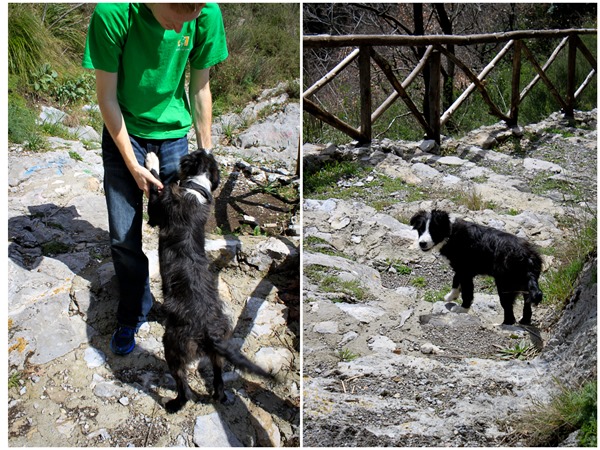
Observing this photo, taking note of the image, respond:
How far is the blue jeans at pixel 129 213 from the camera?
2.98 m

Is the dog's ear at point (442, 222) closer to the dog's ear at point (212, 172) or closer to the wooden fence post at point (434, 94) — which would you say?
the dog's ear at point (212, 172)

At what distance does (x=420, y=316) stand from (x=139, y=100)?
210cm

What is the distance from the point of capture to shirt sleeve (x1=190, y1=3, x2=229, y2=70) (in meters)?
2.83

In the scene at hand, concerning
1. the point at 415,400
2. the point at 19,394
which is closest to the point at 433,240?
the point at 415,400

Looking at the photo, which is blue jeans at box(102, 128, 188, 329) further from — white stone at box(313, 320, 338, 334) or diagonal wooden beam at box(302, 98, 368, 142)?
diagonal wooden beam at box(302, 98, 368, 142)

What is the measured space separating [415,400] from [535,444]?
1.83 feet

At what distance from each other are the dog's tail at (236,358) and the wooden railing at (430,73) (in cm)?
312

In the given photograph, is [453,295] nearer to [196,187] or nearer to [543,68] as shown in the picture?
[196,187]

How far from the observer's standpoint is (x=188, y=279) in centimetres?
291

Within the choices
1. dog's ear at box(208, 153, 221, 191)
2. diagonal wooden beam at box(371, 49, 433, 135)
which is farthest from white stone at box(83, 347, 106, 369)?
diagonal wooden beam at box(371, 49, 433, 135)

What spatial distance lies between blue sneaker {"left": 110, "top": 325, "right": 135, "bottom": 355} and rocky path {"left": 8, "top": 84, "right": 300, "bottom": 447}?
49 mm

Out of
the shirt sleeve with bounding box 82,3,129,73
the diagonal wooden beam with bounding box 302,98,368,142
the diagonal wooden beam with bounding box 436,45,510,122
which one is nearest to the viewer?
the shirt sleeve with bounding box 82,3,129,73

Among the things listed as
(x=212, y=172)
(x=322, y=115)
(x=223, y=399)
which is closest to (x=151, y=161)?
(x=212, y=172)

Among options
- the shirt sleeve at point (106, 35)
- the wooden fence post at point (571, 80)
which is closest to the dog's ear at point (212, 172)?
the shirt sleeve at point (106, 35)
